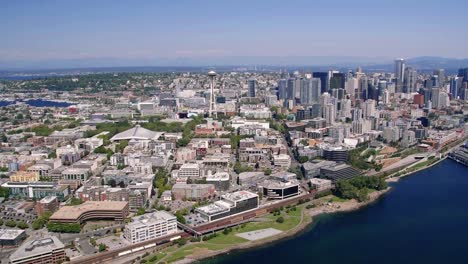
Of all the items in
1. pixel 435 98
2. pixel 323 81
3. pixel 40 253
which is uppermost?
pixel 323 81

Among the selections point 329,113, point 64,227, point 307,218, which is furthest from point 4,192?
point 329,113

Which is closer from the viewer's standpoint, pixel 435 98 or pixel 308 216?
pixel 308 216

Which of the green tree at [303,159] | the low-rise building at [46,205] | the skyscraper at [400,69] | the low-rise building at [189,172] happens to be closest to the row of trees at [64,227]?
the low-rise building at [46,205]

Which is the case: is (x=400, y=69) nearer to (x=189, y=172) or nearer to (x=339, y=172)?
(x=339, y=172)

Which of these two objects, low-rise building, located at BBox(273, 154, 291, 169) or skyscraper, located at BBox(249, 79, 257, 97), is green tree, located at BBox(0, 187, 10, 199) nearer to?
low-rise building, located at BBox(273, 154, 291, 169)

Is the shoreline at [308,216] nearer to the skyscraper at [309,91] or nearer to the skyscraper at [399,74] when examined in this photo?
the skyscraper at [309,91]

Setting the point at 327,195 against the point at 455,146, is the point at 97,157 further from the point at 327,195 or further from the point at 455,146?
the point at 455,146

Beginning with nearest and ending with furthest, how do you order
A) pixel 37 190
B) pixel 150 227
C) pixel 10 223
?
pixel 150 227 → pixel 10 223 → pixel 37 190
